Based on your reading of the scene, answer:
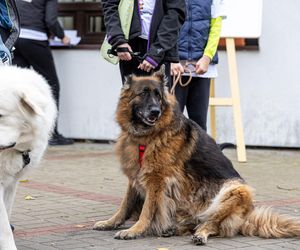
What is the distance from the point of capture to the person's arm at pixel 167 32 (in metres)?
6.49

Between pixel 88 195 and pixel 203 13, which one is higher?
pixel 203 13

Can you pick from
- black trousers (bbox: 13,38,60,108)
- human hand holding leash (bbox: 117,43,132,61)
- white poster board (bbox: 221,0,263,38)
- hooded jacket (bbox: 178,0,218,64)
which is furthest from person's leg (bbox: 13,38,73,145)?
human hand holding leash (bbox: 117,43,132,61)

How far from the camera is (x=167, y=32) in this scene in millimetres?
6598

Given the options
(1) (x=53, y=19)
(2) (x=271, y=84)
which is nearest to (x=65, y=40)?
(1) (x=53, y=19)

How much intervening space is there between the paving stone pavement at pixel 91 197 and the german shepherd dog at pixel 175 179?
113 mm

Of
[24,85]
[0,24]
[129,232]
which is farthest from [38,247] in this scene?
[0,24]

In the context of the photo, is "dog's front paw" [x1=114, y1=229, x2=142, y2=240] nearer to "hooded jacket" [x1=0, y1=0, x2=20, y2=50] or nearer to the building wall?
"hooded jacket" [x1=0, y1=0, x2=20, y2=50]

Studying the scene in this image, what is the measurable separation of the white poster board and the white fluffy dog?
4.99 meters

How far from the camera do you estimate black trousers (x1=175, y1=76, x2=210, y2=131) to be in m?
7.57

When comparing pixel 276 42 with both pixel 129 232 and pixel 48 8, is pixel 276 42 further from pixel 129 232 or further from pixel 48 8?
pixel 129 232

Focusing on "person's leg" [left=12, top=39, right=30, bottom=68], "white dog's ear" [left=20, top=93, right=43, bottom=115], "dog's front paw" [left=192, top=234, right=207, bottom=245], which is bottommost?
"dog's front paw" [left=192, top=234, right=207, bottom=245]

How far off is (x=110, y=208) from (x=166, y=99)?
1498mm

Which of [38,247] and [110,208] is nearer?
[38,247]

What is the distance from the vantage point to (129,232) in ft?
19.4
